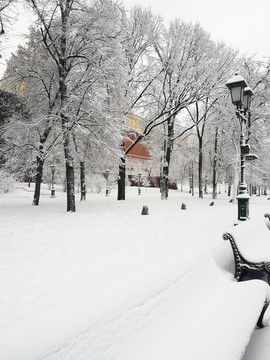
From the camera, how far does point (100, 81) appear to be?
35.8 ft

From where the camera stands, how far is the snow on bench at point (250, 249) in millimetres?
3623

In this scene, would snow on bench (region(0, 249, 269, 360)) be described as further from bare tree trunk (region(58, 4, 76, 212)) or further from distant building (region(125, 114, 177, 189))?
distant building (region(125, 114, 177, 189))

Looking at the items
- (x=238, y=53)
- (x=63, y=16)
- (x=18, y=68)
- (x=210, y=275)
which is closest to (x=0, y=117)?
(x=18, y=68)

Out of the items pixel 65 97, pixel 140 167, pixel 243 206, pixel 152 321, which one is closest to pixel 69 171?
pixel 65 97

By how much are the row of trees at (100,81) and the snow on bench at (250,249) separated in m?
7.48

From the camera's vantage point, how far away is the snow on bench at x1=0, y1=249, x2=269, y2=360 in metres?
1.19

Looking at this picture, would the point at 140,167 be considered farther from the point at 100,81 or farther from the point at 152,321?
the point at 152,321

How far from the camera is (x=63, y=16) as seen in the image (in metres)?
11.5

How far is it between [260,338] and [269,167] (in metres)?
26.6

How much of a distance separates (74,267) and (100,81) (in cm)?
849

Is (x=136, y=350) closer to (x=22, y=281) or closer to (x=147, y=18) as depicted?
(x=22, y=281)

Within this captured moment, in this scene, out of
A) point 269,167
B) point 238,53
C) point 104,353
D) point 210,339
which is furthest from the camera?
point 269,167

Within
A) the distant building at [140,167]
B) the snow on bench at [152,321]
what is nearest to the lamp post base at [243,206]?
the snow on bench at [152,321]

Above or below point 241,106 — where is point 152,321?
below
